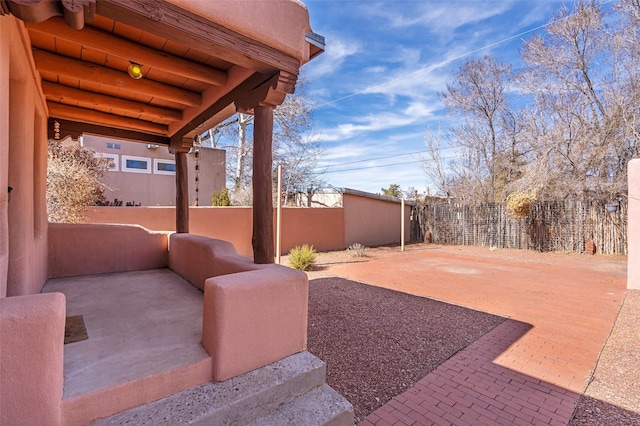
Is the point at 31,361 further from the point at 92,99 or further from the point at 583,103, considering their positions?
the point at 583,103

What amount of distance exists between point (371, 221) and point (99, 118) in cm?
1050

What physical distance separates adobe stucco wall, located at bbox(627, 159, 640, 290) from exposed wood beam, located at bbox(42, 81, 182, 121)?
26.1ft

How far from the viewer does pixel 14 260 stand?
7.66ft

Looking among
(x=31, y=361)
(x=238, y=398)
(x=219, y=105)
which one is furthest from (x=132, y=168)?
(x=238, y=398)

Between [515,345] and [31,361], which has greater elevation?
[31,361]

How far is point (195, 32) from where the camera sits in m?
2.05

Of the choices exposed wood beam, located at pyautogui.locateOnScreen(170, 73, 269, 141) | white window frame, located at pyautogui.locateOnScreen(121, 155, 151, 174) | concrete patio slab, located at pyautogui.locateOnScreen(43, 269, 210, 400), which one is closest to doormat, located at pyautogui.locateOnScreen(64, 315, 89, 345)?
concrete patio slab, located at pyautogui.locateOnScreen(43, 269, 210, 400)

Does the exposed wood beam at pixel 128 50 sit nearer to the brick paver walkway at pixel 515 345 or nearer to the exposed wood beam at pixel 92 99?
the exposed wood beam at pixel 92 99

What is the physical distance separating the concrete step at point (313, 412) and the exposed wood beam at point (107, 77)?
3384 millimetres

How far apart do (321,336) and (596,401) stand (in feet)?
8.20

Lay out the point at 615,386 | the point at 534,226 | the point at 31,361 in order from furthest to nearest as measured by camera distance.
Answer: the point at 534,226 < the point at 615,386 < the point at 31,361

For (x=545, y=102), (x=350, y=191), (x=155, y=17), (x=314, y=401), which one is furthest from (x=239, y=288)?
(x=545, y=102)

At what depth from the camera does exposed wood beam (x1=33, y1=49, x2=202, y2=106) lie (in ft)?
9.21

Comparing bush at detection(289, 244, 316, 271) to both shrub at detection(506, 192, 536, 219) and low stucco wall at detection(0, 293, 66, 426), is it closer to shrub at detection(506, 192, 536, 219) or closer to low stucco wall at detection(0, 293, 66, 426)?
low stucco wall at detection(0, 293, 66, 426)
